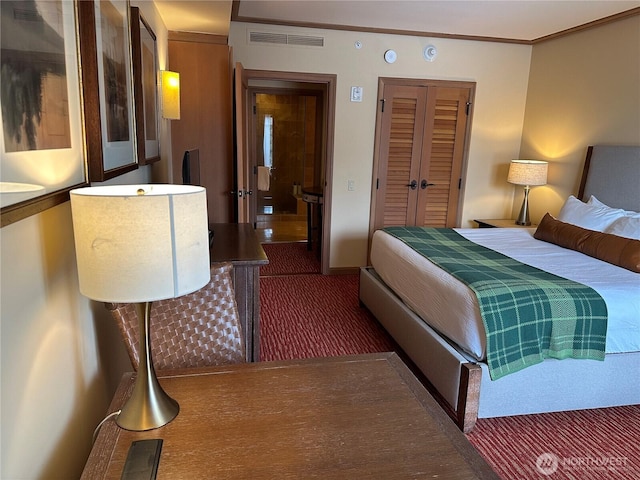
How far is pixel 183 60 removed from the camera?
11.6 ft

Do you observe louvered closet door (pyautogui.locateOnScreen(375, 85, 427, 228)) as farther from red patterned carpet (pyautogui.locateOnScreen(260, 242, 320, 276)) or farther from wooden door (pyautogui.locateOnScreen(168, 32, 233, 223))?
wooden door (pyautogui.locateOnScreen(168, 32, 233, 223))

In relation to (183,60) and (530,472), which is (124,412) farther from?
(183,60)

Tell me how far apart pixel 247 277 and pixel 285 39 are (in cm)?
299

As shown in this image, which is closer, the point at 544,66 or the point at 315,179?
the point at 544,66

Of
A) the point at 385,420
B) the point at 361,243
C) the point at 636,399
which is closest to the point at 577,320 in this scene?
the point at 636,399

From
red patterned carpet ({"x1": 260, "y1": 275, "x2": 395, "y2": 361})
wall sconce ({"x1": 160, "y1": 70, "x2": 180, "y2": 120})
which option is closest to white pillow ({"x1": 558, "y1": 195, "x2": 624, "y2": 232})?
red patterned carpet ({"x1": 260, "y1": 275, "x2": 395, "y2": 361})

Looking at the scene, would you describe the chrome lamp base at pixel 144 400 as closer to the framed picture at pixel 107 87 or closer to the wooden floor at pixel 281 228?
the framed picture at pixel 107 87

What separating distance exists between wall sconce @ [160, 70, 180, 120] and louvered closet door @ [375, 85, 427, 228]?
7.75 feet

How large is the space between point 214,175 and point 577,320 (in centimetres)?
289

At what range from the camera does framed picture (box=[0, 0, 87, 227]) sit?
2.63ft

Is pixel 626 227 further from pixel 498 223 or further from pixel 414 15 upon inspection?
pixel 414 15

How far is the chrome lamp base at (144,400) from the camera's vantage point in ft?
3.50

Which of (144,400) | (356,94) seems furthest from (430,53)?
(144,400)

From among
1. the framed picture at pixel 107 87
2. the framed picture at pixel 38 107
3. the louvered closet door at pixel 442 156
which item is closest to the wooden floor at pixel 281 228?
the louvered closet door at pixel 442 156
